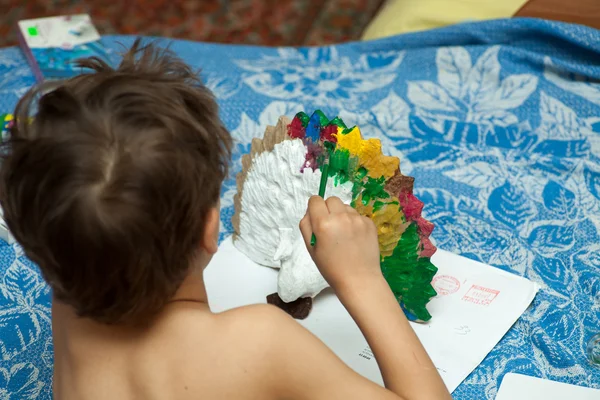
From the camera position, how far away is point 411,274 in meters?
0.99

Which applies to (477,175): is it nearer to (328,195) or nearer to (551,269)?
(551,269)

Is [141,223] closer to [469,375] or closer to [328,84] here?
[469,375]

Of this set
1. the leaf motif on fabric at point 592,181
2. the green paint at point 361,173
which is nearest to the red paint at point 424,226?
the green paint at point 361,173

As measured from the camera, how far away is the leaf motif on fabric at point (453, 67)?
153 centimetres

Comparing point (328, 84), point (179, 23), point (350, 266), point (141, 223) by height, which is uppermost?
point (141, 223)

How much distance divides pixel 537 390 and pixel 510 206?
42cm

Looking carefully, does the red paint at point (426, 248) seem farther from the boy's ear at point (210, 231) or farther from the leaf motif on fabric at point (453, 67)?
the leaf motif on fabric at point (453, 67)

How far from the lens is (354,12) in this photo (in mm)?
2430

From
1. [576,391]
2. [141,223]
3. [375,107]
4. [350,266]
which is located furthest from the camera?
[375,107]

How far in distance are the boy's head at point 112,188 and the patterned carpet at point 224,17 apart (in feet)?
5.73

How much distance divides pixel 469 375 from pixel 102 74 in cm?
63

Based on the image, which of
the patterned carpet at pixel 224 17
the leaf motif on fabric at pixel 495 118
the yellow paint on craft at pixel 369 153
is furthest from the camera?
the patterned carpet at pixel 224 17

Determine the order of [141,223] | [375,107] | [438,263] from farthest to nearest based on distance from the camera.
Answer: [375,107] → [438,263] → [141,223]

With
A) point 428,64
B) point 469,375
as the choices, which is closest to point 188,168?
point 469,375
